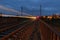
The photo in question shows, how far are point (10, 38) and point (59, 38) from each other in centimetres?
166

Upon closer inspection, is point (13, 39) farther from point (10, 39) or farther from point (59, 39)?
point (59, 39)

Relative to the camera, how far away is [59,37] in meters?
4.28

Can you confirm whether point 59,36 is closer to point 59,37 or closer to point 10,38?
point 59,37

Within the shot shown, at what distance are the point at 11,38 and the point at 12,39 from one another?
66 millimetres

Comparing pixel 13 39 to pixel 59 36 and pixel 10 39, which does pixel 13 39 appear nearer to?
pixel 10 39

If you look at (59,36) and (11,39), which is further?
(11,39)

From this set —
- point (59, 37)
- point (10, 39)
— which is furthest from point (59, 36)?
point (10, 39)

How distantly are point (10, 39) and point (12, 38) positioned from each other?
184mm

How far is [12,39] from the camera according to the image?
5516 millimetres

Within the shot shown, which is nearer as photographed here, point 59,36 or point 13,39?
→ point 59,36

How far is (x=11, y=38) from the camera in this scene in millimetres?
5465


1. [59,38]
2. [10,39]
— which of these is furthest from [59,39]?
[10,39]

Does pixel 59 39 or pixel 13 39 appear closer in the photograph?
pixel 59 39

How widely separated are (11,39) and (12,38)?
0.08m
